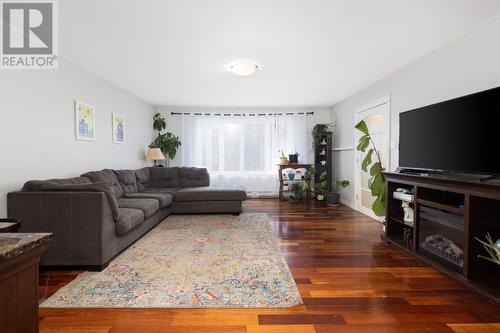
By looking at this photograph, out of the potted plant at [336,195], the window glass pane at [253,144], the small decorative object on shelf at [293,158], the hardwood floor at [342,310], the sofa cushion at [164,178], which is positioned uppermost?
the window glass pane at [253,144]

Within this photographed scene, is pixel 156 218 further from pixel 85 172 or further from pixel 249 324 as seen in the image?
pixel 249 324

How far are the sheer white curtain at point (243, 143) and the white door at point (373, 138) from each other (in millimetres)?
1803

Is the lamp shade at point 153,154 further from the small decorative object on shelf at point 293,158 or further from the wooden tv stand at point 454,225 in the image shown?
the wooden tv stand at point 454,225

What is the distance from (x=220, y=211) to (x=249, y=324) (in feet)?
9.93

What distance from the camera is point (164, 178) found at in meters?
5.39

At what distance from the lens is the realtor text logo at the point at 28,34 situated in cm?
224

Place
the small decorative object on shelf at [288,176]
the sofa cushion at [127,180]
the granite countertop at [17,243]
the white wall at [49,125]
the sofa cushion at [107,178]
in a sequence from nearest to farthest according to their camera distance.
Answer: the granite countertop at [17,243]
the white wall at [49,125]
the sofa cushion at [107,178]
the sofa cushion at [127,180]
the small decorative object on shelf at [288,176]

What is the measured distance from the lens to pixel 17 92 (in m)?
2.65

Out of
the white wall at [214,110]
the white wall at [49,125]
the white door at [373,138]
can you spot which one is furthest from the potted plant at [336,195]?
the white wall at [49,125]

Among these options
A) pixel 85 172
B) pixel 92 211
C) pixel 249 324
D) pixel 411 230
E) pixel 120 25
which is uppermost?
pixel 120 25

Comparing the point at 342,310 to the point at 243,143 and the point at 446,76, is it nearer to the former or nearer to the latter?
the point at 446,76

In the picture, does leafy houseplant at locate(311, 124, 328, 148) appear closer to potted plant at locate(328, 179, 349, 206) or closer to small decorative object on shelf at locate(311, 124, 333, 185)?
small decorative object on shelf at locate(311, 124, 333, 185)

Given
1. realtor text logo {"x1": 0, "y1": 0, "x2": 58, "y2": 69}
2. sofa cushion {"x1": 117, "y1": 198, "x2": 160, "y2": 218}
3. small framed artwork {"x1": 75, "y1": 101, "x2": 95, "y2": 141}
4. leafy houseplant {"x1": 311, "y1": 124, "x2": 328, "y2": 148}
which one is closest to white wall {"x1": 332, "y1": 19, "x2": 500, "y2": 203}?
leafy houseplant {"x1": 311, "y1": 124, "x2": 328, "y2": 148}

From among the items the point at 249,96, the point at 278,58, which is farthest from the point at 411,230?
the point at 249,96
